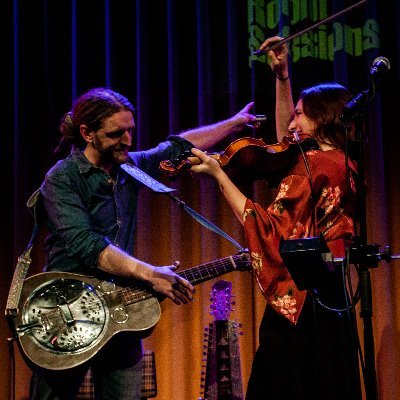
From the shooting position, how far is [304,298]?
91.8 inches

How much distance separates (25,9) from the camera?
4355mm

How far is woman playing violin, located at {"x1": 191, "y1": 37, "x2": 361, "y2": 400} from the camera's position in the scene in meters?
2.34

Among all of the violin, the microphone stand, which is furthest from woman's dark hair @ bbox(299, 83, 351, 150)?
the microphone stand

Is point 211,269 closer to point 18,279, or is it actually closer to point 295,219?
point 295,219

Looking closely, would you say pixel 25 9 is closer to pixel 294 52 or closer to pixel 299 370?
pixel 294 52

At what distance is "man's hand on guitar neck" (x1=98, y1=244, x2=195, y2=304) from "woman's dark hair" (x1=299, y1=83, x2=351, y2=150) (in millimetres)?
805

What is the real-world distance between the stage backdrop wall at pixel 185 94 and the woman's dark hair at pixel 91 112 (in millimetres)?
1134

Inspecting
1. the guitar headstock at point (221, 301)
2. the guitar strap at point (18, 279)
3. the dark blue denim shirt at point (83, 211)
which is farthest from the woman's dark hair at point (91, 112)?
the guitar headstock at point (221, 301)

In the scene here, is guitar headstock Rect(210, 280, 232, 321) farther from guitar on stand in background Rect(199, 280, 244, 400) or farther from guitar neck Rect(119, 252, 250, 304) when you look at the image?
guitar neck Rect(119, 252, 250, 304)

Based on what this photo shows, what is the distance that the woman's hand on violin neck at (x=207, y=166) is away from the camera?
2.47 m

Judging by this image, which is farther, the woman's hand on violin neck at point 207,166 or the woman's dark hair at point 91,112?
the woman's dark hair at point 91,112

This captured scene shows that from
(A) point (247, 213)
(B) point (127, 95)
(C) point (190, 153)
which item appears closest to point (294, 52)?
(B) point (127, 95)

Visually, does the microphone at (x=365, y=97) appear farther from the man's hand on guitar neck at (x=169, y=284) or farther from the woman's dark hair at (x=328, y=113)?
the man's hand on guitar neck at (x=169, y=284)

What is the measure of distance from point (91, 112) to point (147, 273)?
75 cm
